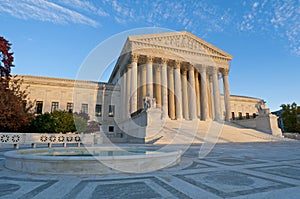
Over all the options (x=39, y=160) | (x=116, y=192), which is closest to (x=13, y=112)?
(x=39, y=160)

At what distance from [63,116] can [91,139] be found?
4.32 m

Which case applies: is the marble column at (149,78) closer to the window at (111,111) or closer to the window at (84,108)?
the window at (111,111)

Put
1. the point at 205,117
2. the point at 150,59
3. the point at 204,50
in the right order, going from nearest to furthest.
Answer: the point at 150,59
the point at 205,117
the point at 204,50

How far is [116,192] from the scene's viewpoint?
10.8 feet

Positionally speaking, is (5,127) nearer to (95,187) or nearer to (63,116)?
(63,116)

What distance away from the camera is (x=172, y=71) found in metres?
34.9

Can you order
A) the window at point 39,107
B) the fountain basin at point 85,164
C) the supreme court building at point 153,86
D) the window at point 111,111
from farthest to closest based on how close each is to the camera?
the window at point 111,111 → the window at point 39,107 → the supreme court building at point 153,86 → the fountain basin at point 85,164

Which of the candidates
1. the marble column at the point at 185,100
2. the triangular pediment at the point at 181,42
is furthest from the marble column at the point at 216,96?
the marble column at the point at 185,100

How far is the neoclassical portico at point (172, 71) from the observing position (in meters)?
30.5

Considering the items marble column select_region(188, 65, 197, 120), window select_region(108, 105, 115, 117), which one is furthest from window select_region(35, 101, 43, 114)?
marble column select_region(188, 65, 197, 120)

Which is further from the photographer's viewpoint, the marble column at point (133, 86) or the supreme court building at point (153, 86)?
the supreme court building at point (153, 86)

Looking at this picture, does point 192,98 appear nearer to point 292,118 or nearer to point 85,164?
point 292,118

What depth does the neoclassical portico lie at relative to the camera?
30.5 meters

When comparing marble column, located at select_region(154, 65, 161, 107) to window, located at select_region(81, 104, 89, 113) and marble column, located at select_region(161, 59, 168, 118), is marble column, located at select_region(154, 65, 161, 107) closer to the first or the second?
marble column, located at select_region(161, 59, 168, 118)
